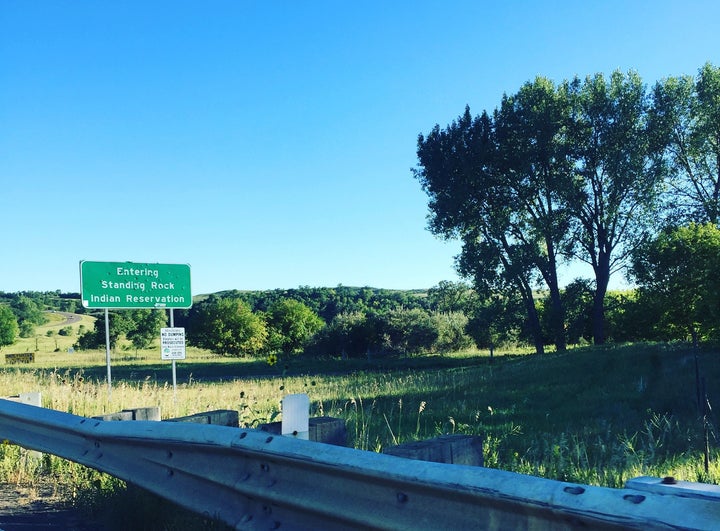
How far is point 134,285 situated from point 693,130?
102ft

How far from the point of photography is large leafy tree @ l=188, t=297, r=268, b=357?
Result: 8431 cm

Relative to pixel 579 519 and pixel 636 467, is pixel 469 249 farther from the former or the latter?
pixel 579 519

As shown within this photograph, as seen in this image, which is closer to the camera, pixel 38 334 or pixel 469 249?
pixel 469 249

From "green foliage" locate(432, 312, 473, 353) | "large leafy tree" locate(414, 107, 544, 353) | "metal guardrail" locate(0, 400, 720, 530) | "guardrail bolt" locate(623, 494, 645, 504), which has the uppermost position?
"large leafy tree" locate(414, 107, 544, 353)

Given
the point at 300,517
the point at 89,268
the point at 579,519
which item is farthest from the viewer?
the point at 89,268

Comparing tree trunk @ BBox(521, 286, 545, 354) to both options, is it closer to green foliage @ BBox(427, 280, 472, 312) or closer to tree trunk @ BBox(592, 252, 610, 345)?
tree trunk @ BBox(592, 252, 610, 345)

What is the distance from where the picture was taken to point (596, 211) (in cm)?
3481

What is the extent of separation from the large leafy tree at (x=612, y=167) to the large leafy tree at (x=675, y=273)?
2047 millimetres

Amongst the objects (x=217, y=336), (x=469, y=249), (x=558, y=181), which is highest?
(x=558, y=181)

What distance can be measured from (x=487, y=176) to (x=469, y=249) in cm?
414

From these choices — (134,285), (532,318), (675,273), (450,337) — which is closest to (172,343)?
(134,285)

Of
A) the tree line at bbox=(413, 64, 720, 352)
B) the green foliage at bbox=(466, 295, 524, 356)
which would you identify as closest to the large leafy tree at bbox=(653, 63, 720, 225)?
the tree line at bbox=(413, 64, 720, 352)

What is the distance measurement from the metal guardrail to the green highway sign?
9709 millimetres

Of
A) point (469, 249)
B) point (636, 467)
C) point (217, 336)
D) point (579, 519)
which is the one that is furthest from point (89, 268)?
point (217, 336)
